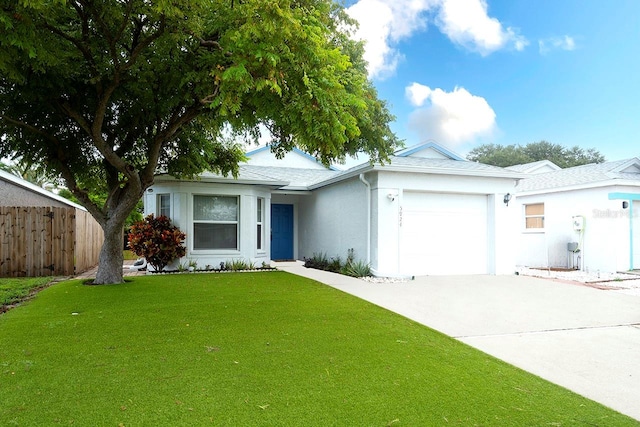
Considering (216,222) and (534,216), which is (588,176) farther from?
(216,222)

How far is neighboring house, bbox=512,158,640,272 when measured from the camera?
483 inches

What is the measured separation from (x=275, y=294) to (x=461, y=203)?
6511 mm

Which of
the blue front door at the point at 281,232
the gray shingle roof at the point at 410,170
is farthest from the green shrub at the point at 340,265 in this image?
the gray shingle roof at the point at 410,170

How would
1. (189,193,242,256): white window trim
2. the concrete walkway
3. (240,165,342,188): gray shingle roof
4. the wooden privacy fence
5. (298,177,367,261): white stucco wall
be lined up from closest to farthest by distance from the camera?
the concrete walkway → the wooden privacy fence → (298,177,367,261): white stucco wall → (189,193,242,256): white window trim → (240,165,342,188): gray shingle roof

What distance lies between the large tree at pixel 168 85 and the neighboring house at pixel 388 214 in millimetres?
1683

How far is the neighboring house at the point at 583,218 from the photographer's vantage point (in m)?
12.3

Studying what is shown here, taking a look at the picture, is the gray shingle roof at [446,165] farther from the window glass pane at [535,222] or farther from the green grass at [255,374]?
the green grass at [255,374]

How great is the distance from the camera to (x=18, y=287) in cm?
834

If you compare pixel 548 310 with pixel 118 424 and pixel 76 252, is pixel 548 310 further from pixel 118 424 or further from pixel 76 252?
pixel 76 252

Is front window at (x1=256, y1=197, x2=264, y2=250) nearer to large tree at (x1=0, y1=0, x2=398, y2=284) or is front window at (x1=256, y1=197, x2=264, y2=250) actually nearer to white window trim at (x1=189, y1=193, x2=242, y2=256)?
white window trim at (x1=189, y1=193, x2=242, y2=256)

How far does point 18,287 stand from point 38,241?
Result: 2508 millimetres

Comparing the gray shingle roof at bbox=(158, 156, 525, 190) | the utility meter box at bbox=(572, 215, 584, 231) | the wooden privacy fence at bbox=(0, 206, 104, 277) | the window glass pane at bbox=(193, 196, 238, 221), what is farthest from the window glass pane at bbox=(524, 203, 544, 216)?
the wooden privacy fence at bbox=(0, 206, 104, 277)

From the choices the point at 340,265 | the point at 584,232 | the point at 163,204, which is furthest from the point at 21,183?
the point at 584,232

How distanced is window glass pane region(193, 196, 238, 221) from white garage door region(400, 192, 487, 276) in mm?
5284
